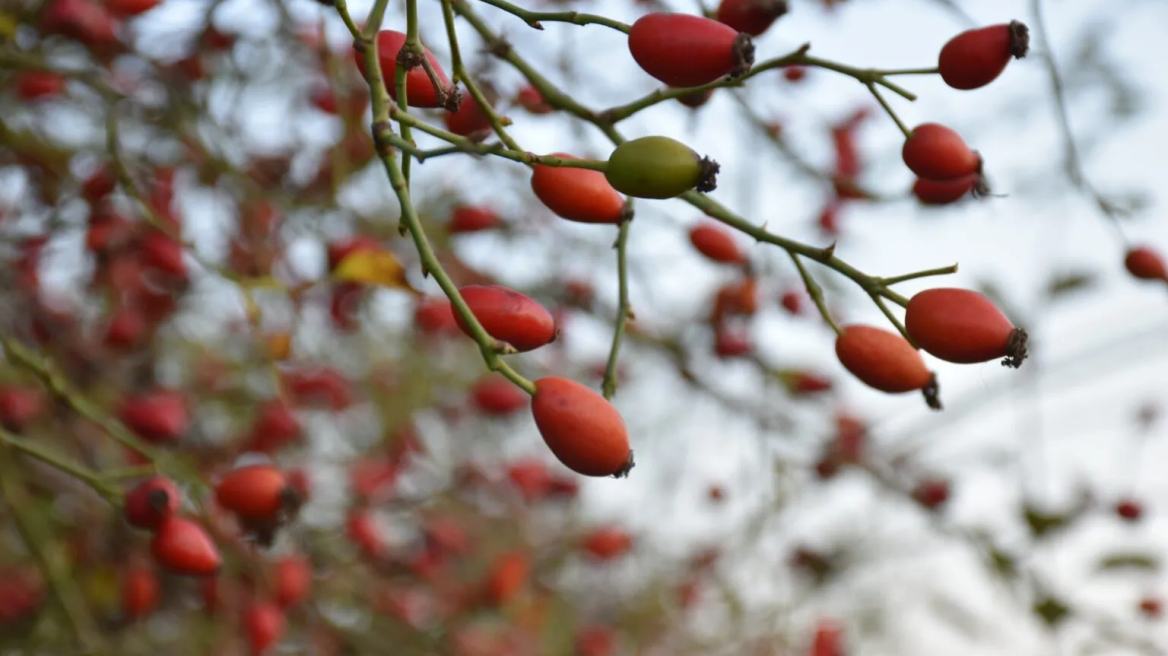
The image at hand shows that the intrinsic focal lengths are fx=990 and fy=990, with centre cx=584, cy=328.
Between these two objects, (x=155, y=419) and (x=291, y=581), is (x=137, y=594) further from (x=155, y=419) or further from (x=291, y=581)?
(x=155, y=419)

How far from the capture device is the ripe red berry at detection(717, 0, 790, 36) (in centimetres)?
102

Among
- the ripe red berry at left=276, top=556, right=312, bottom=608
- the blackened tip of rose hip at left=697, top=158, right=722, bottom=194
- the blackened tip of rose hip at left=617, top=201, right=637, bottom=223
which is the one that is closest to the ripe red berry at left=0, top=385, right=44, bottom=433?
the ripe red berry at left=276, top=556, right=312, bottom=608

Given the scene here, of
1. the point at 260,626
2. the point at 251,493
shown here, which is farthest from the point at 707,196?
the point at 260,626

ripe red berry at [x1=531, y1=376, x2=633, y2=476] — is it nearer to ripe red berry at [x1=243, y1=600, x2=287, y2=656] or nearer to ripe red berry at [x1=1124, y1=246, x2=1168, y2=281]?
ripe red berry at [x1=1124, y1=246, x2=1168, y2=281]

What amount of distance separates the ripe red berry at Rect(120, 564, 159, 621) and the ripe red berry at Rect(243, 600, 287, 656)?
0.23 metres

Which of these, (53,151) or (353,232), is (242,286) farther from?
(353,232)

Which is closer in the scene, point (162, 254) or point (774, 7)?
point (774, 7)

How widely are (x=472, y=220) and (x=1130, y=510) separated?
6.77ft

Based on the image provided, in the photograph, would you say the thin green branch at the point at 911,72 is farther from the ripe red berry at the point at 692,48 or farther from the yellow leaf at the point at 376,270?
the yellow leaf at the point at 376,270

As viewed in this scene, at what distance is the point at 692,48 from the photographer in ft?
2.90

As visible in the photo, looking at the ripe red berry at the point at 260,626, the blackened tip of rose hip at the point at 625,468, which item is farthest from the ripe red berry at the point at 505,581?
the blackened tip of rose hip at the point at 625,468

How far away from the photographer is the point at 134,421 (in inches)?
74.4

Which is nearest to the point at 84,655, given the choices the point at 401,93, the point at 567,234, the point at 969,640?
the point at 401,93

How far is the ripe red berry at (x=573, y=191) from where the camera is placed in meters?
0.97
